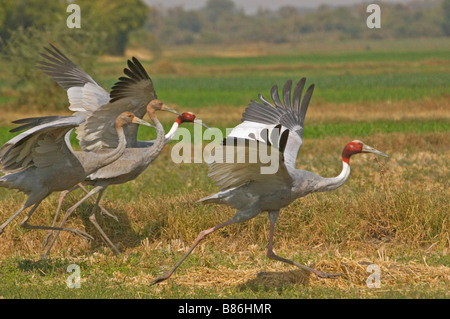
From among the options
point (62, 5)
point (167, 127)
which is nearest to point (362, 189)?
point (167, 127)

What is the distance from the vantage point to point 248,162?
5879 mm

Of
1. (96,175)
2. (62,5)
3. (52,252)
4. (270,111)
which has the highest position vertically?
(62,5)

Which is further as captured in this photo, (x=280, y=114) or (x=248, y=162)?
(x=280, y=114)

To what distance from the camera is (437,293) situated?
5.68 m

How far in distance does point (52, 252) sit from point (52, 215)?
2.20 ft

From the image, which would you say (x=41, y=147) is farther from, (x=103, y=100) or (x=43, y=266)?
(x=103, y=100)

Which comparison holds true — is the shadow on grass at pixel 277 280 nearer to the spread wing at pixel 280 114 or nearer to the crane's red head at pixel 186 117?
the spread wing at pixel 280 114

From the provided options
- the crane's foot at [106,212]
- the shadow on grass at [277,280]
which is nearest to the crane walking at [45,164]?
the crane's foot at [106,212]

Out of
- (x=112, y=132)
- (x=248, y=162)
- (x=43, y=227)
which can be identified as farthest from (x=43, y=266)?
(x=248, y=162)

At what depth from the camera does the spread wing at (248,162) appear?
17.9ft

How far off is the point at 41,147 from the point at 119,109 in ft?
4.82

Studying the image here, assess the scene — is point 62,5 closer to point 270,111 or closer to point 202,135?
point 202,135

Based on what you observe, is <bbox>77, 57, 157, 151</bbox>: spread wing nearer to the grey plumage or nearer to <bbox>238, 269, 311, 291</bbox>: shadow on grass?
the grey plumage

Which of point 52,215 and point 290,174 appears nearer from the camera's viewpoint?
point 290,174
